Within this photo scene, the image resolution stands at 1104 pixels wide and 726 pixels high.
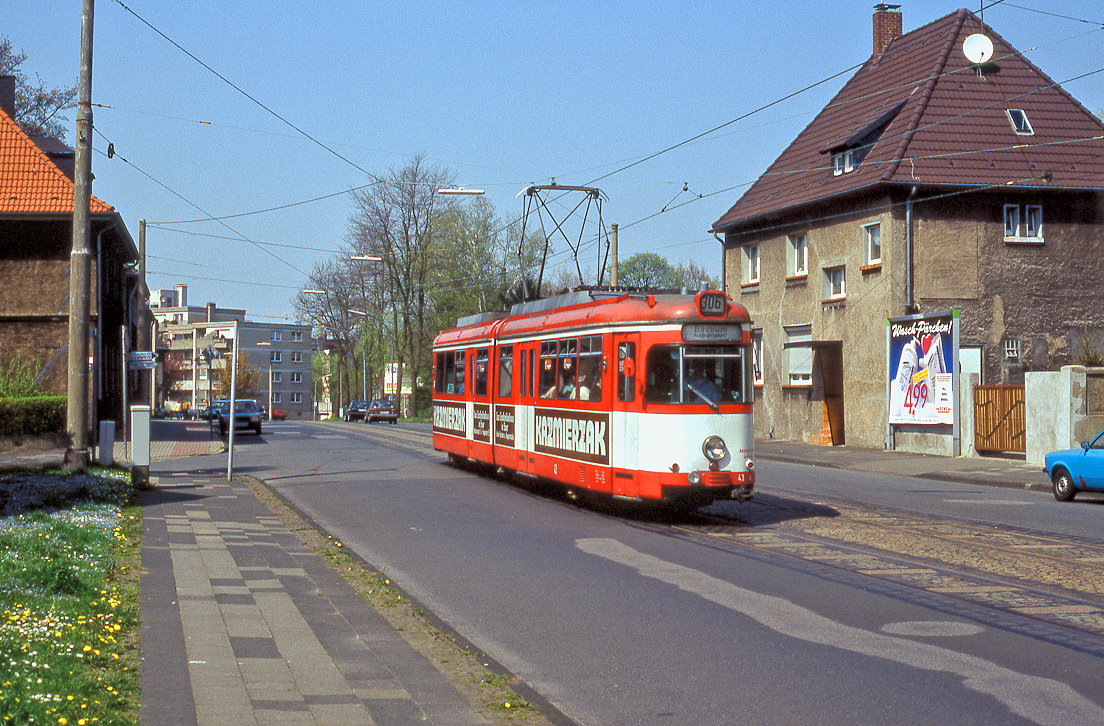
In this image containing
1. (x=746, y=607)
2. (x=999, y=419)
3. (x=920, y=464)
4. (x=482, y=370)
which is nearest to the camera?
(x=746, y=607)

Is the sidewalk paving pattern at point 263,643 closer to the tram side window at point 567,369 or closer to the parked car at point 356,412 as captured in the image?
the tram side window at point 567,369

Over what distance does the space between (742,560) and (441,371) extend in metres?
15.2

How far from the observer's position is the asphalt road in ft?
22.3

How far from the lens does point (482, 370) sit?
23281mm

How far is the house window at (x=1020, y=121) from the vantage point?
35344 millimetres

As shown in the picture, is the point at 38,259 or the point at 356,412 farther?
the point at 356,412

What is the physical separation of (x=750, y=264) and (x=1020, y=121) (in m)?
10.1

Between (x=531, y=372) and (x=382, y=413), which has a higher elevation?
(x=531, y=372)

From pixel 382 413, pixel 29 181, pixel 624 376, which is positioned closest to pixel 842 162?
pixel 624 376

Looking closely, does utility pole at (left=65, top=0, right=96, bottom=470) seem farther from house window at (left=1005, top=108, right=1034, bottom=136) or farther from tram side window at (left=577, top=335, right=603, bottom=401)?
house window at (left=1005, top=108, right=1034, bottom=136)

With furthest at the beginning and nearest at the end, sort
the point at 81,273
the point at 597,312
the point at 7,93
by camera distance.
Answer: the point at 7,93, the point at 81,273, the point at 597,312

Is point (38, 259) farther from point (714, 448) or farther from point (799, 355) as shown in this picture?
point (714, 448)

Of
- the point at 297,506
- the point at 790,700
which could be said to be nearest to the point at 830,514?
the point at 297,506

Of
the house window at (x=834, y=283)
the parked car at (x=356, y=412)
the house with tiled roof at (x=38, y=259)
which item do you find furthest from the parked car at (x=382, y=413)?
the house window at (x=834, y=283)
